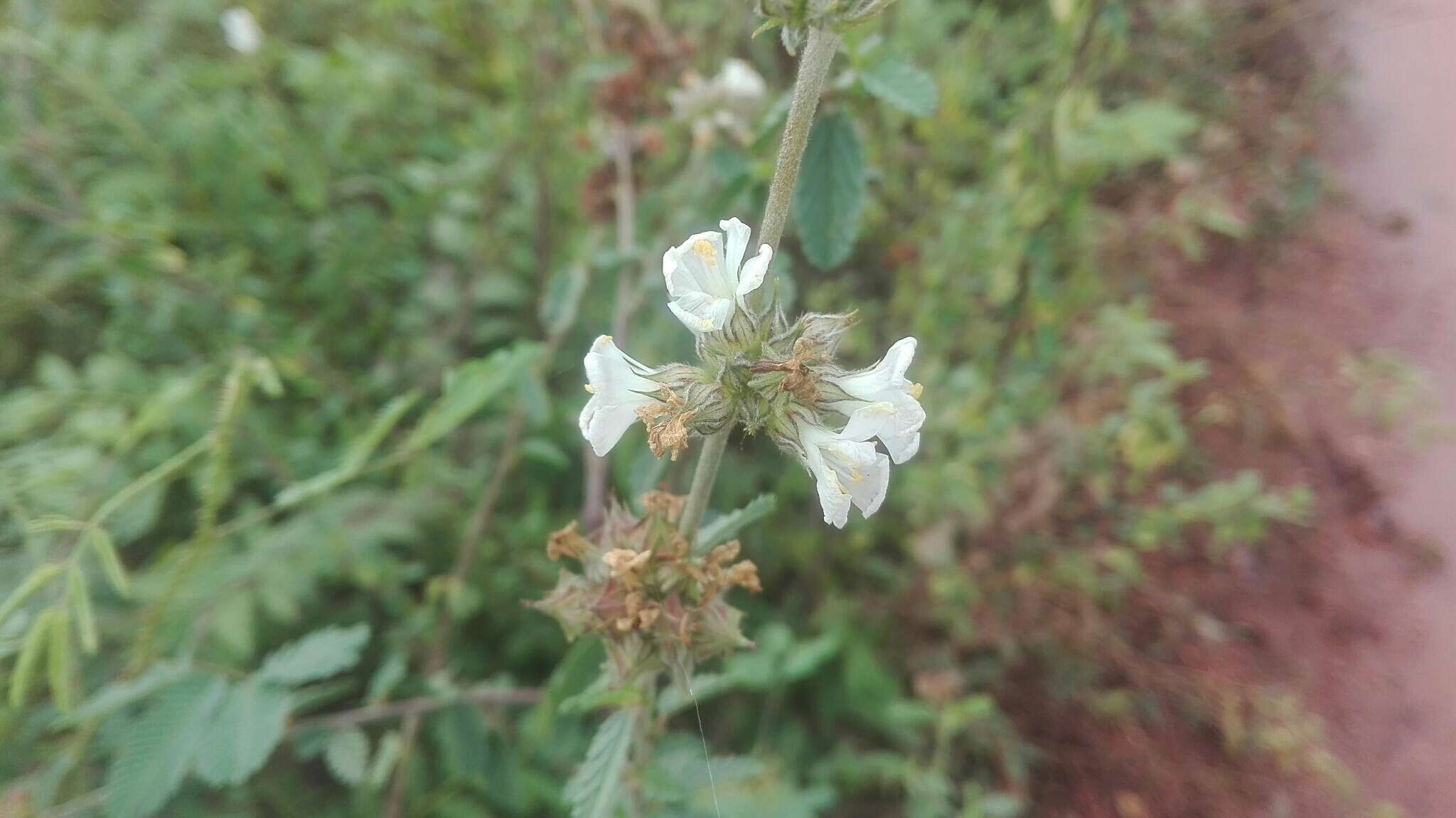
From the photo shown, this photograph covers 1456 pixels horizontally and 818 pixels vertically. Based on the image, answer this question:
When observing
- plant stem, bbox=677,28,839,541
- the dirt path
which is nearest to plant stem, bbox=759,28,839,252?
plant stem, bbox=677,28,839,541

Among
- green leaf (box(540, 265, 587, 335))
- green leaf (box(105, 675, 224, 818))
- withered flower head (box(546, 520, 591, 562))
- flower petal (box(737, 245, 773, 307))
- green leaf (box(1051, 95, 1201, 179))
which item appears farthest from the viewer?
green leaf (box(1051, 95, 1201, 179))

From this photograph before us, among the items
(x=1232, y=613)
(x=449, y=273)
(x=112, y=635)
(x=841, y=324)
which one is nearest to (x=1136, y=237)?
(x=1232, y=613)

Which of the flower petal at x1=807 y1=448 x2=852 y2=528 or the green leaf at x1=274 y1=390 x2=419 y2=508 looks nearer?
the flower petal at x1=807 y1=448 x2=852 y2=528

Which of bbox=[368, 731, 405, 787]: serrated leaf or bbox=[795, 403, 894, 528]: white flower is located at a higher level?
bbox=[795, 403, 894, 528]: white flower

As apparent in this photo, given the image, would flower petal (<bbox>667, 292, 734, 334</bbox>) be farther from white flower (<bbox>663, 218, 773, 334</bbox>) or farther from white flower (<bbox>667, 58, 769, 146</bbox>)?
white flower (<bbox>667, 58, 769, 146</bbox>)

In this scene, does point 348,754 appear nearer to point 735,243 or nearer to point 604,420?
point 604,420

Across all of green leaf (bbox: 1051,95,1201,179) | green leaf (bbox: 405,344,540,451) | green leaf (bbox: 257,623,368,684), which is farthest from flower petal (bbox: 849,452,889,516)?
green leaf (bbox: 1051,95,1201,179)

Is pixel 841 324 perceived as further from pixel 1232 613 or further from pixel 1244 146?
pixel 1244 146

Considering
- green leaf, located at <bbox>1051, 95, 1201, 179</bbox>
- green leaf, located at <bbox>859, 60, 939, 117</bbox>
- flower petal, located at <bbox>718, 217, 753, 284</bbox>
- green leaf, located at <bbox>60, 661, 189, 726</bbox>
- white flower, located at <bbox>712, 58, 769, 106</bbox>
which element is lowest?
green leaf, located at <bbox>60, 661, 189, 726</bbox>

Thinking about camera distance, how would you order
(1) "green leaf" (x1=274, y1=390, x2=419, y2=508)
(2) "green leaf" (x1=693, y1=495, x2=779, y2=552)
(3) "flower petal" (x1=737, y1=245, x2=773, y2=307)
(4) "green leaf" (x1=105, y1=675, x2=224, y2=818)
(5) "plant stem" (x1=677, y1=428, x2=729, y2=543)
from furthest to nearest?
(1) "green leaf" (x1=274, y1=390, x2=419, y2=508)
(4) "green leaf" (x1=105, y1=675, x2=224, y2=818)
(2) "green leaf" (x1=693, y1=495, x2=779, y2=552)
(5) "plant stem" (x1=677, y1=428, x2=729, y2=543)
(3) "flower petal" (x1=737, y1=245, x2=773, y2=307)
